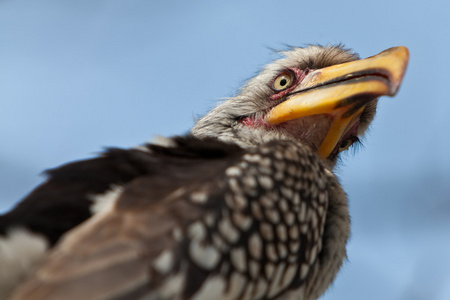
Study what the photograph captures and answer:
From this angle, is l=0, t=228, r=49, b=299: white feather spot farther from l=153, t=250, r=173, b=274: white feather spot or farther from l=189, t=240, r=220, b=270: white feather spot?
l=189, t=240, r=220, b=270: white feather spot

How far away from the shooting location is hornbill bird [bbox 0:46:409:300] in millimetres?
2064

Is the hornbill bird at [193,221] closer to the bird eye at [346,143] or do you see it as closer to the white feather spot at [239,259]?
the white feather spot at [239,259]

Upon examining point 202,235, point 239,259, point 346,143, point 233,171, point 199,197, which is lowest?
point 239,259

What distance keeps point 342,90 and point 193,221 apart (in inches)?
61.2

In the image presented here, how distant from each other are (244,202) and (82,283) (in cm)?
79

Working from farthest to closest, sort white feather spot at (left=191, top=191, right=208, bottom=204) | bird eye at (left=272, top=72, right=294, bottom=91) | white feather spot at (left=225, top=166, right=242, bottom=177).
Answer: bird eye at (left=272, top=72, right=294, bottom=91)
white feather spot at (left=225, top=166, right=242, bottom=177)
white feather spot at (left=191, top=191, right=208, bottom=204)

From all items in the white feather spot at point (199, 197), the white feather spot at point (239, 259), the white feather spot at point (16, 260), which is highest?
the white feather spot at point (199, 197)

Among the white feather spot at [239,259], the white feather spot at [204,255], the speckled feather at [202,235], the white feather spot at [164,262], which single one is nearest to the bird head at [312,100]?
the speckled feather at [202,235]

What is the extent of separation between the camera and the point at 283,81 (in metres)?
4.09

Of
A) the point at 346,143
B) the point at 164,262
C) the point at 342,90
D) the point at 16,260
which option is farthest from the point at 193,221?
the point at 346,143

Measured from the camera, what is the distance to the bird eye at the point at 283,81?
159 inches

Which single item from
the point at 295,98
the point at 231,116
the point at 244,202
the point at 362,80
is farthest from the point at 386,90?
the point at 231,116

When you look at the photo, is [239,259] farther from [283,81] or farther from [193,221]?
[283,81]

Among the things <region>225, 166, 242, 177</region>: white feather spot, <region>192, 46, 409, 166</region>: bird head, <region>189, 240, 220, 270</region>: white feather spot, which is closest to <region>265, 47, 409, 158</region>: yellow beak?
<region>192, 46, 409, 166</region>: bird head
